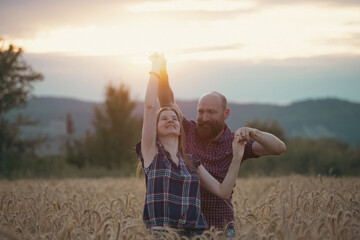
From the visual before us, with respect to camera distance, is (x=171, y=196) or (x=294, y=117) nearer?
(x=171, y=196)

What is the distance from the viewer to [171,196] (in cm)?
516

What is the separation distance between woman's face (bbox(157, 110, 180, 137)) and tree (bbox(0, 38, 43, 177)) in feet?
95.0

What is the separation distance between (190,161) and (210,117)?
2.75 feet

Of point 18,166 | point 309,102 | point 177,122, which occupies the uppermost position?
point 309,102

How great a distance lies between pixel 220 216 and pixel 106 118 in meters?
30.5

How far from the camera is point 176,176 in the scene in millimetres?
5199

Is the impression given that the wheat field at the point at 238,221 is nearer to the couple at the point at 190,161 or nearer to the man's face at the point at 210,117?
the couple at the point at 190,161

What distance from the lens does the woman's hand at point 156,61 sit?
541 cm

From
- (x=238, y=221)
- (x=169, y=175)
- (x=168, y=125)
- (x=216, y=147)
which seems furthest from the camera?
(x=216, y=147)

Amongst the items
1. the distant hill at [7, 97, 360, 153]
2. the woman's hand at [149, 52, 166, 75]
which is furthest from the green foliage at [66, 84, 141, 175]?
the distant hill at [7, 97, 360, 153]

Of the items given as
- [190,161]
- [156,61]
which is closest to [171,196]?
[190,161]

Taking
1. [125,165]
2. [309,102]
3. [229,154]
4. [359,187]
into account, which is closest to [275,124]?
[125,165]

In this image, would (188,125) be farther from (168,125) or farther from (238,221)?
(238,221)

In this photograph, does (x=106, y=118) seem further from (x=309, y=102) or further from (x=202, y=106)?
(x=309, y=102)
